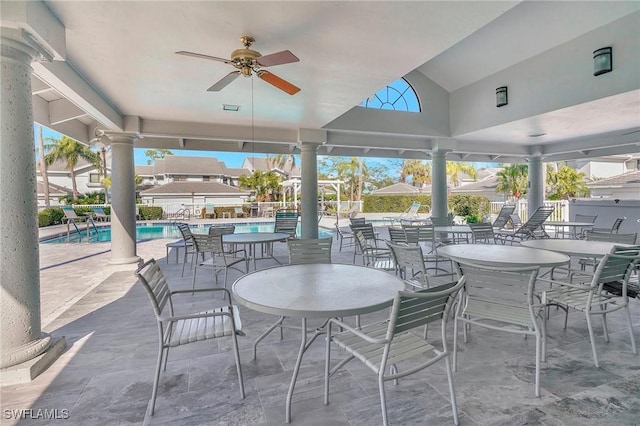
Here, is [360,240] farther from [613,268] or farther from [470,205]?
[470,205]

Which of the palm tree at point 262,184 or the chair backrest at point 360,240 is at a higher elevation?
the palm tree at point 262,184

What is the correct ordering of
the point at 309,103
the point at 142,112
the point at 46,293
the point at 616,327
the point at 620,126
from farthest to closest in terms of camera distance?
the point at 620,126 → the point at 142,112 → the point at 309,103 → the point at 46,293 → the point at 616,327

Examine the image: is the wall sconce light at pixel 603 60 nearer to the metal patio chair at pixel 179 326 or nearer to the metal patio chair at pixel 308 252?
the metal patio chair at pixel 308 252

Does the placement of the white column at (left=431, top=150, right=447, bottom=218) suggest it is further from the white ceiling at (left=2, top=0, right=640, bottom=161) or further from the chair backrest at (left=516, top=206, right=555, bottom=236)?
the chair backrest at (left=516, top=206, right=555, bottom=236)

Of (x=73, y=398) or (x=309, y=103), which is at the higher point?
(x=309, y=103)

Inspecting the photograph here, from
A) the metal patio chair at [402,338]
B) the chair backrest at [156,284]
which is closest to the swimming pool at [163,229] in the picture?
the chair backrest at [156,284]

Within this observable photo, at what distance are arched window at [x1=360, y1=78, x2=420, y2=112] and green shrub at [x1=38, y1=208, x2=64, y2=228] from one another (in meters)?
13.7

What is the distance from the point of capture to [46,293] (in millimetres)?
4410

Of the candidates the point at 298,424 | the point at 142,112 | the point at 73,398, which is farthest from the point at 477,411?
the point at 142,112

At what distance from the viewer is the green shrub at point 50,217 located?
1313 cm

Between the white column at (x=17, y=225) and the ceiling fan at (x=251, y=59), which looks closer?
the white column at (x=17, y=225)

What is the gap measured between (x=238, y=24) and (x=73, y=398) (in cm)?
309

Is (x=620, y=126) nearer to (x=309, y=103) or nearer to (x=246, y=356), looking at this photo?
(x=309, y=103)

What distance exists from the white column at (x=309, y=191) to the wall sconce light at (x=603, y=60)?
196 inches
